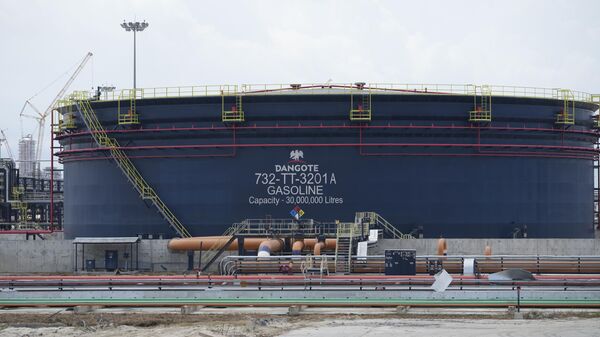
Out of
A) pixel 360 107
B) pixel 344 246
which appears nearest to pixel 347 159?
pixel 360 107

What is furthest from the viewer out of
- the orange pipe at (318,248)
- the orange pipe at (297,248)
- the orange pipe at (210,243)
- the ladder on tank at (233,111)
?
the ladder on tank at (233,111)

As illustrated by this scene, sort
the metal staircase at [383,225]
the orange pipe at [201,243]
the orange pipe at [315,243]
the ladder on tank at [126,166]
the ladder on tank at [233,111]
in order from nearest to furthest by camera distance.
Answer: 1. the orange pipe at [315,243]
2. the orange pipe at [201,243]
3. the metal staircase at [383,225]
4. the ladder on tank at [233,111]
5. the ladder on tank at [126,166]

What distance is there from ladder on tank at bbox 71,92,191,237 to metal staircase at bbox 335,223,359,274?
413 inches

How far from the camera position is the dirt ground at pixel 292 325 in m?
33.9

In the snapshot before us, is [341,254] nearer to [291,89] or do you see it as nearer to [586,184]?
[291,89]

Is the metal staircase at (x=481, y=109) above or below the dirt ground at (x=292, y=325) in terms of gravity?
above

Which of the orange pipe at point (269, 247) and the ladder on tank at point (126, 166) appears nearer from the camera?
the orange pipe at point (269, 247)

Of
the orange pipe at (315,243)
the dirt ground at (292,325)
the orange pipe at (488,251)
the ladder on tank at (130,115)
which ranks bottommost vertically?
the dirt ground at (292,325)

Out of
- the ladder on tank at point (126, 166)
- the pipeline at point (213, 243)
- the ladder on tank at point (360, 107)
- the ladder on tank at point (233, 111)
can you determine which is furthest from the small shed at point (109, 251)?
the ladder on tank at point (360, 107)

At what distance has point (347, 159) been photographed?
63.6 meters

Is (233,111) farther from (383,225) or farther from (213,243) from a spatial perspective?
(383,225)

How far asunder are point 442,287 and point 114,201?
3317cm

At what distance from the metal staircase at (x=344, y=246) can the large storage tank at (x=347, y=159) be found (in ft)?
14.3

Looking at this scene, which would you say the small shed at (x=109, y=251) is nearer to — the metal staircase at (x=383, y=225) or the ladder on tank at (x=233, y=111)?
the ladder on tank at (x=233, y=111)
